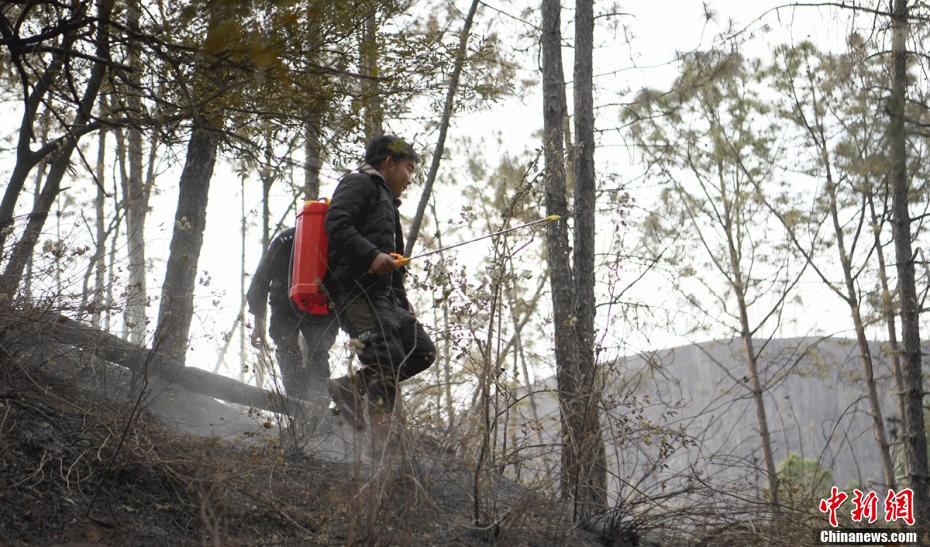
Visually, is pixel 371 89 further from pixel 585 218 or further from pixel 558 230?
pixel 585 218

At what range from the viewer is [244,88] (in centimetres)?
406

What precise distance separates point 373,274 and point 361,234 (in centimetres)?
23

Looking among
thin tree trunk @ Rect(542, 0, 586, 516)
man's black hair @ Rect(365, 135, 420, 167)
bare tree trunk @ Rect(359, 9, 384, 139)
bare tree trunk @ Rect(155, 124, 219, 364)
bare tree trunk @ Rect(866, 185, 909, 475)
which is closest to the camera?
bare tree trunk @ Rect(359, 9, 384, 139)

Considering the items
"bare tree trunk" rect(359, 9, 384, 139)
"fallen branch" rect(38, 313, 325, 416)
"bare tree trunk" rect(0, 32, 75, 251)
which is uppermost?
"bare tree trunk" rect(359, 9, 384, 139)

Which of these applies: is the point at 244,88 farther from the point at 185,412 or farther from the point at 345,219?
the point at 185,412

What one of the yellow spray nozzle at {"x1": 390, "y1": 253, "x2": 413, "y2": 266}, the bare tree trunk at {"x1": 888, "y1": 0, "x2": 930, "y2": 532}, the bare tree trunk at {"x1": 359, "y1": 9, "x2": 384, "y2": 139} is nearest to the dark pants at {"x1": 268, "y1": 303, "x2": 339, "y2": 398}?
the yellow spray nozzle at {"x1": 390, "y1": 253, "x2": 413, "y2": 266}

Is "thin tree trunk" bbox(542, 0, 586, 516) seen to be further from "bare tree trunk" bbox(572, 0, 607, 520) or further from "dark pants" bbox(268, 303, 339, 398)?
"dark pants" bbox(268, 303, 339, 398)

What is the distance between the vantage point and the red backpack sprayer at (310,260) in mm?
4266

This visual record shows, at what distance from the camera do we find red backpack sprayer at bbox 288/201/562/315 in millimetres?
4266

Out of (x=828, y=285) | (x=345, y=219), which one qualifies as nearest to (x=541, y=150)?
(x=345, y=219)

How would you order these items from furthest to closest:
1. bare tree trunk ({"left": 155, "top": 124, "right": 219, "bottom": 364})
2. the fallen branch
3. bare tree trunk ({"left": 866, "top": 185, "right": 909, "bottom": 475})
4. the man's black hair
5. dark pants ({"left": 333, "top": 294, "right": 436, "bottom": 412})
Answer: bare tree trunk ({"left": 866, "top": 185, "right": 909, "bottom": 475}), bare tree trunk ({"left": 155, "top": 124, "right": 219, "bottom": 364}), the man's black hair, the fallen branch, dark pants ({"left": 333, "top": 294, "right": 436, "bottom": 412})

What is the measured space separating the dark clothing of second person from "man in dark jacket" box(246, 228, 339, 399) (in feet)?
1.80

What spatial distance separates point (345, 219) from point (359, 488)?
1.67 metres

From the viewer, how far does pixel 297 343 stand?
205 inches
